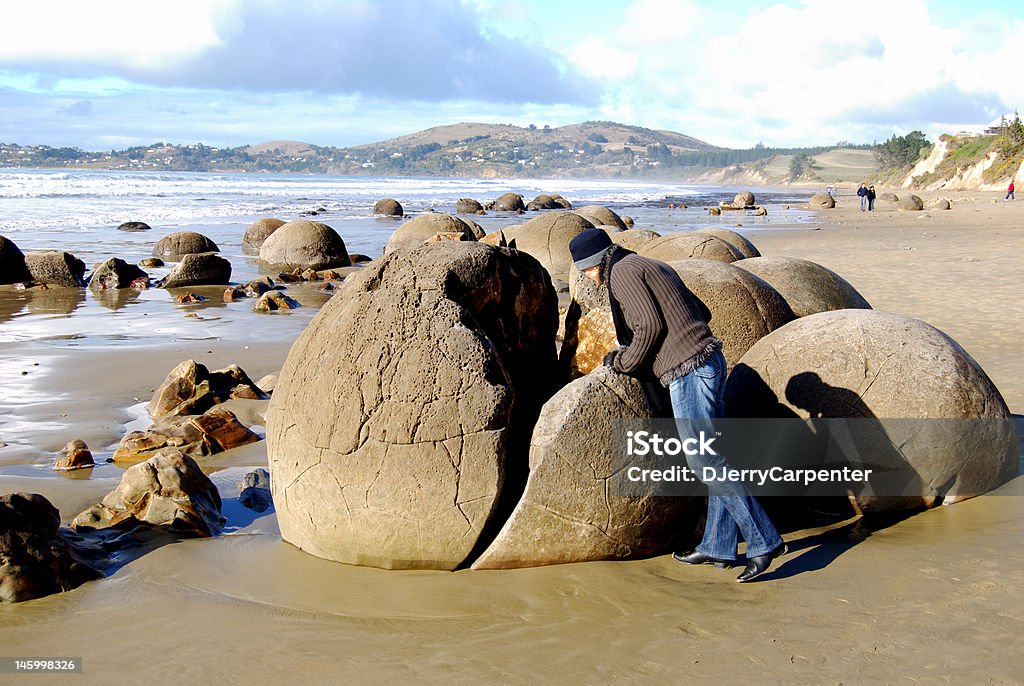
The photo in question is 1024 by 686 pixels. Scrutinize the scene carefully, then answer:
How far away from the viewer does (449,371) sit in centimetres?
502

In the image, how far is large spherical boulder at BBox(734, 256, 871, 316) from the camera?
7848 mm

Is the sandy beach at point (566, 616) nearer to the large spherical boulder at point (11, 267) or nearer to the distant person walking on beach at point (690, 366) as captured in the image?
the distant person walking on beach at point (690, 366)

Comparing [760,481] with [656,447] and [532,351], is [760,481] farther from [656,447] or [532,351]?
[532,351]

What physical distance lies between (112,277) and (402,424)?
49.9 feet

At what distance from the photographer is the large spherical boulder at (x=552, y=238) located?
19156mm

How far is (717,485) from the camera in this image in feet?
15.7

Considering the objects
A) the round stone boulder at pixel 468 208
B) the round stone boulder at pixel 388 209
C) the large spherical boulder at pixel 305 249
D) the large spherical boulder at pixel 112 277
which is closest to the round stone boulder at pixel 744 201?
the round stone boulder at pixel 468 208

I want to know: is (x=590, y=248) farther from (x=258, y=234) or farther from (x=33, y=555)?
(x=258, y=234)

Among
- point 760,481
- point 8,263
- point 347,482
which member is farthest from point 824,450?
point 8,263

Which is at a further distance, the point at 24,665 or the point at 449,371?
the point at 449,371

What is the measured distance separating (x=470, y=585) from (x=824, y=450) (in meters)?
2.43

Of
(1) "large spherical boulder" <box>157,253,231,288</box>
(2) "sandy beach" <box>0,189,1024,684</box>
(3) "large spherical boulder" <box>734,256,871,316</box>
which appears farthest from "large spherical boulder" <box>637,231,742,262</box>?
(1) "large spherical boulder" <box>157,253,231,288</box>

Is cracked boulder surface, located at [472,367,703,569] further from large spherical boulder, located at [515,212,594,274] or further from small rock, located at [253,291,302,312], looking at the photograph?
large spherical boulder, located at [515,212,594,274]

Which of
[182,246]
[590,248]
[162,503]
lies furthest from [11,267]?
[590,248]
